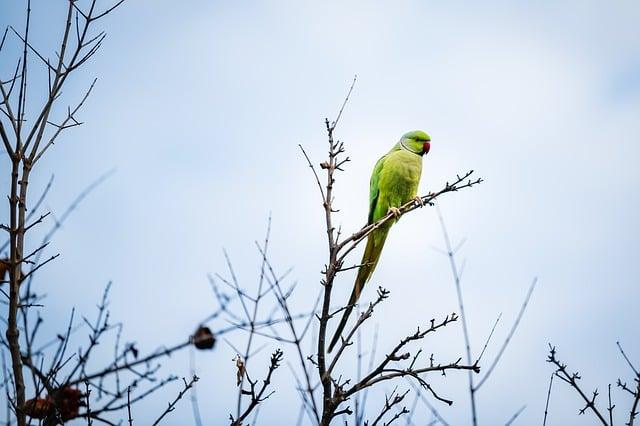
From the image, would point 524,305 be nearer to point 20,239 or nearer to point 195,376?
point 195,376

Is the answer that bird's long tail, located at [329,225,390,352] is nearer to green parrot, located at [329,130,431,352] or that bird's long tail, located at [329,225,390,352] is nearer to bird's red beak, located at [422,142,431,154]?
green parrot, located at [329,130,431,352]

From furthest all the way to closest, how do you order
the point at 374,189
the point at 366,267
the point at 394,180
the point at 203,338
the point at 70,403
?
the point at 374,189 < the point at 394,180 < the point at 366,267 < the point at 70,403 < the point at 203,338

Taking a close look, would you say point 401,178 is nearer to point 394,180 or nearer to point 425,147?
point 394,180

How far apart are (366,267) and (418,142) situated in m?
2.38

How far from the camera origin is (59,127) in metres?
3.70

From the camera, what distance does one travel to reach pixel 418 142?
775cm

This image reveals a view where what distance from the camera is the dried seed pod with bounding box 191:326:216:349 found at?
9.88 feet

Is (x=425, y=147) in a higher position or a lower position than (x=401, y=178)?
higher

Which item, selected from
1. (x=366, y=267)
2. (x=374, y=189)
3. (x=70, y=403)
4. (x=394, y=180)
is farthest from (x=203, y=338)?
(x=374, y=189)

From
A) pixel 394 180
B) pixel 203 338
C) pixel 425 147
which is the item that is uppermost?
pixel 425 147

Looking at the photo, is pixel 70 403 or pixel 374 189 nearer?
pixel 70 403

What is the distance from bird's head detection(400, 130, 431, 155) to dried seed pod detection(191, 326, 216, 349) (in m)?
4.90

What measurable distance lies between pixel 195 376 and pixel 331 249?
1173 millimetres

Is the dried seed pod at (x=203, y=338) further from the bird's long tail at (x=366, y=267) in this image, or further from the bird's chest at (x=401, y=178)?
the bird's chest at (x=401, y=178)
